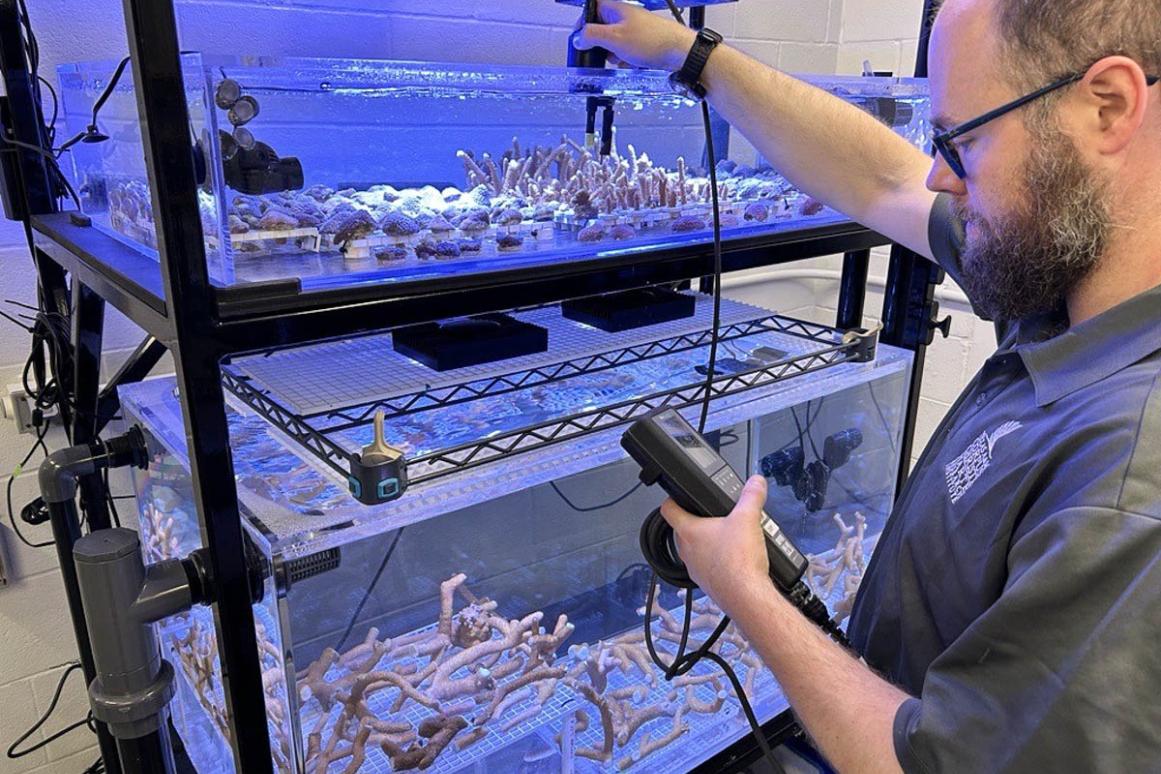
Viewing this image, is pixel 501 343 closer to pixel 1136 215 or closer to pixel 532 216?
pixel 532 216

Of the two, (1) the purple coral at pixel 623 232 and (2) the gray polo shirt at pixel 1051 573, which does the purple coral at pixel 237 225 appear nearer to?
(1) the purple coral at pixel 623 232

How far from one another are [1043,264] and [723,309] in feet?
2.40

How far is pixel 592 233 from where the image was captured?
0.96 m

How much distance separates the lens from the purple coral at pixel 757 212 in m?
1.10

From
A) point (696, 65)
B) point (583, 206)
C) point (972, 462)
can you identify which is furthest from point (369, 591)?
point (696, 65)

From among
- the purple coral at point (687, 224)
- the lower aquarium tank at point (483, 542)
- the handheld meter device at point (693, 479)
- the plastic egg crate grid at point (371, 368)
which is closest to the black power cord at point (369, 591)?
the lower aquarium tank at point (483, 542)

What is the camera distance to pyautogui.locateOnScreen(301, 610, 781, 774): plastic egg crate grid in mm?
880

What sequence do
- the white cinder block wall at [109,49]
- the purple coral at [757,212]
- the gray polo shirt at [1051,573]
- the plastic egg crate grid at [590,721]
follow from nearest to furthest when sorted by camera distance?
the gray polo shirt at [1051,573]
the plastic egg crate grid at [590,721]
the purple coral at [757,212]
the white cinder block wall at [109,49]

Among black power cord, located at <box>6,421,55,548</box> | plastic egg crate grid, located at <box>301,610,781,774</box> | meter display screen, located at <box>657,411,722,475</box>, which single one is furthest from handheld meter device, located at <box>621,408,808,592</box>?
black power cord, located at <box>6,421,55,548</box>

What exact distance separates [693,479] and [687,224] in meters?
0.39

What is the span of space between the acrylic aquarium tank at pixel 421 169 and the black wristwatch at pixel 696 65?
0.02m

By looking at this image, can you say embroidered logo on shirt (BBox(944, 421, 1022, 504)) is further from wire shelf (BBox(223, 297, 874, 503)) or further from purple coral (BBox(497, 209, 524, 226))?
purple coral (BBox(497, 209, 524, 226))

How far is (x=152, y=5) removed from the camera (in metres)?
0.56

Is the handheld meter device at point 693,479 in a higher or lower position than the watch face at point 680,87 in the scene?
lower
